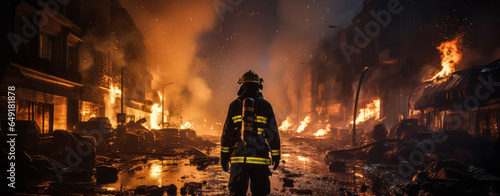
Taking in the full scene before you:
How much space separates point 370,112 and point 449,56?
13361 millimetres

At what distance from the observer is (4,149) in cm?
646

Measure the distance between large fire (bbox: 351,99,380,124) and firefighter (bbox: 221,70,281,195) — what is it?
2814cm

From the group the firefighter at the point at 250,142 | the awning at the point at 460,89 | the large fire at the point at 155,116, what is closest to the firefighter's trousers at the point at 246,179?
Result: the firefighter at the point at 250,142

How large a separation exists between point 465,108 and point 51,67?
22.0 meters

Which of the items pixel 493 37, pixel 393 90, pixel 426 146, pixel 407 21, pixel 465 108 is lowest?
pixel 426 146

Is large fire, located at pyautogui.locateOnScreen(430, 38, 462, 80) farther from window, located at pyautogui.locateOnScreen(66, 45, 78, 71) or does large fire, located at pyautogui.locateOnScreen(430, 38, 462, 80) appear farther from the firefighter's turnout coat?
window, located at pyautogui.locateOnScreen(66, 45, 78, 71)

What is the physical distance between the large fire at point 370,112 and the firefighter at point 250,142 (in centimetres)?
2814

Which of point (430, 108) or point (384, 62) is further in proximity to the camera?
point (384, 62)

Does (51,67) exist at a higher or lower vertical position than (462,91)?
higher

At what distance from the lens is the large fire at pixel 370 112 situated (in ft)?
97.8

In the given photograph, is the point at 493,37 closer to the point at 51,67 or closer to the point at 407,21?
the point at 407,21

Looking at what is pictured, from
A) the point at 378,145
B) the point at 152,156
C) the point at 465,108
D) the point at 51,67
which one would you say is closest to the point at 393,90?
the point at 465,108

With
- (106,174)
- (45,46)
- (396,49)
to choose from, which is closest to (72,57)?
(45,46)

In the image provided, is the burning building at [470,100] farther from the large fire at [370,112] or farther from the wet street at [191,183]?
the large fire at [370,112]
